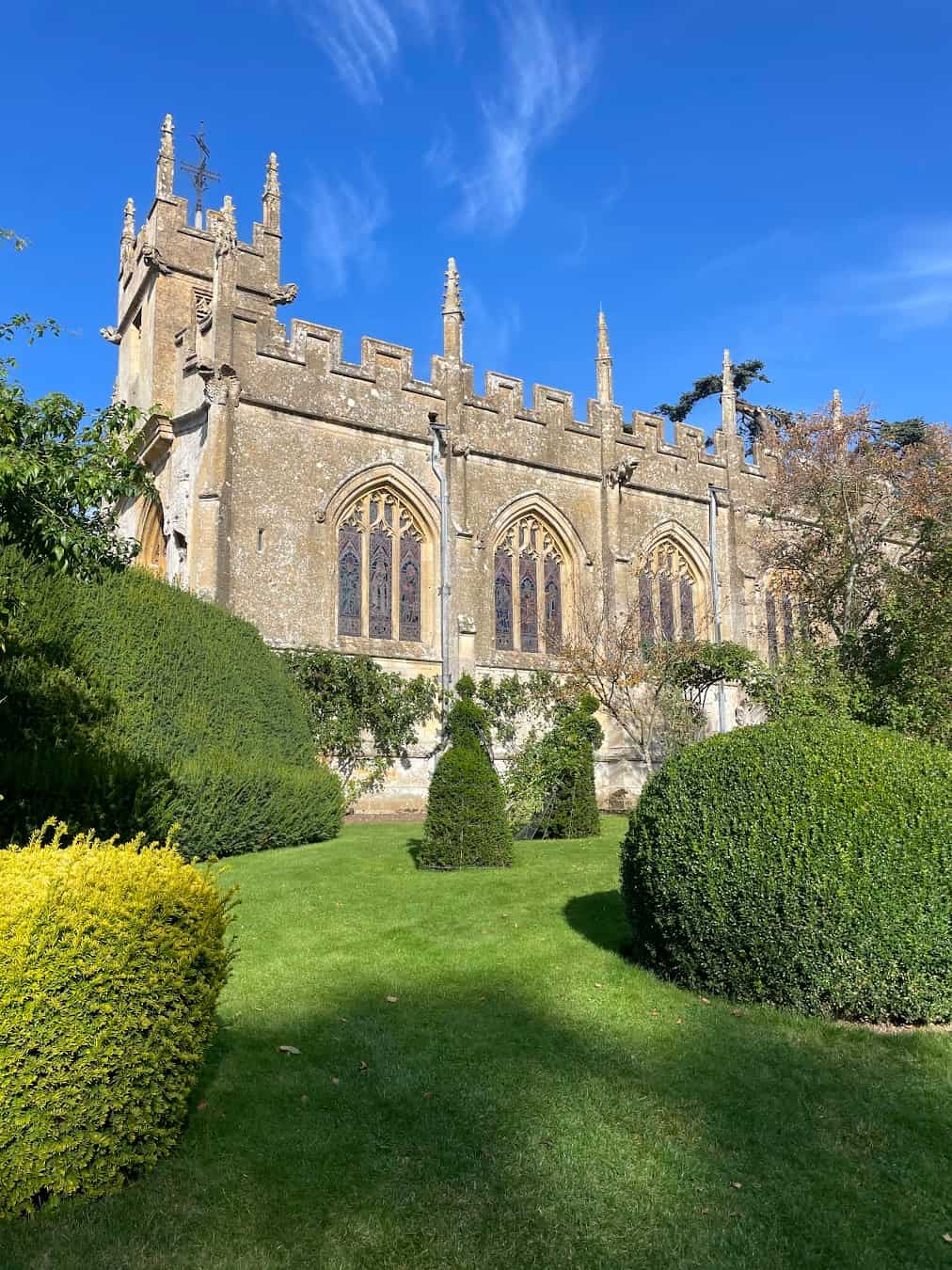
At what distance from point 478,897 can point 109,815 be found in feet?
12.1

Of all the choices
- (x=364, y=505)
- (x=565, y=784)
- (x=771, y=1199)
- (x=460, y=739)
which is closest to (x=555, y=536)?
(x=364, y=505)

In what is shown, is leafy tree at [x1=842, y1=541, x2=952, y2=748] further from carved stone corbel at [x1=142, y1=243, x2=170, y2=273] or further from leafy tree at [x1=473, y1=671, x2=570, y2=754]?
carved stone corbel at [x1=142, y1=243, x2=170, y2=273]

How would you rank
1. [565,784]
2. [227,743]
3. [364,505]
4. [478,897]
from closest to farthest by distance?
1. [478,897]
2. [227,743]
3. [565,784]
4. [364,505]

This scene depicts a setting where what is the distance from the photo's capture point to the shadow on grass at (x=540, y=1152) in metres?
3.18

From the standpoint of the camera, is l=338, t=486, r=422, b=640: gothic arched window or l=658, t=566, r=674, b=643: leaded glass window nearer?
l=338, t=486, r=422, b=640: gothic arched window

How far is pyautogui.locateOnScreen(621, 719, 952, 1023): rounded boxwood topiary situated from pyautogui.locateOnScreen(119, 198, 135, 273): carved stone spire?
22.9 meters

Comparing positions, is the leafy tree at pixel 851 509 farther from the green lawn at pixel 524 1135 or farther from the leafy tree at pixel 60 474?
the leafy tree at pixel 60 474

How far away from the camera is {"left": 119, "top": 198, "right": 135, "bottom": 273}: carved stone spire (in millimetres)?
23266

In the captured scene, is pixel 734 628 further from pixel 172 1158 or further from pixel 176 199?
pixel 172 1158

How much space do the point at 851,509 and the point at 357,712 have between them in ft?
33.0

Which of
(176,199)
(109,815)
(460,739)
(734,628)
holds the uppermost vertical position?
(176,199)

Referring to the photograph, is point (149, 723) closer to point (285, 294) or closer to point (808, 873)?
point (808, 873)

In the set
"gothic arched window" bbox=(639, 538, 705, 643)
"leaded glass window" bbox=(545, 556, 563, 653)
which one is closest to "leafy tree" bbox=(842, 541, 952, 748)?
"leaded glass window" bbox=(545, 556, 563, 653)

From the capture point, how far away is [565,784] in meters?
12.7
